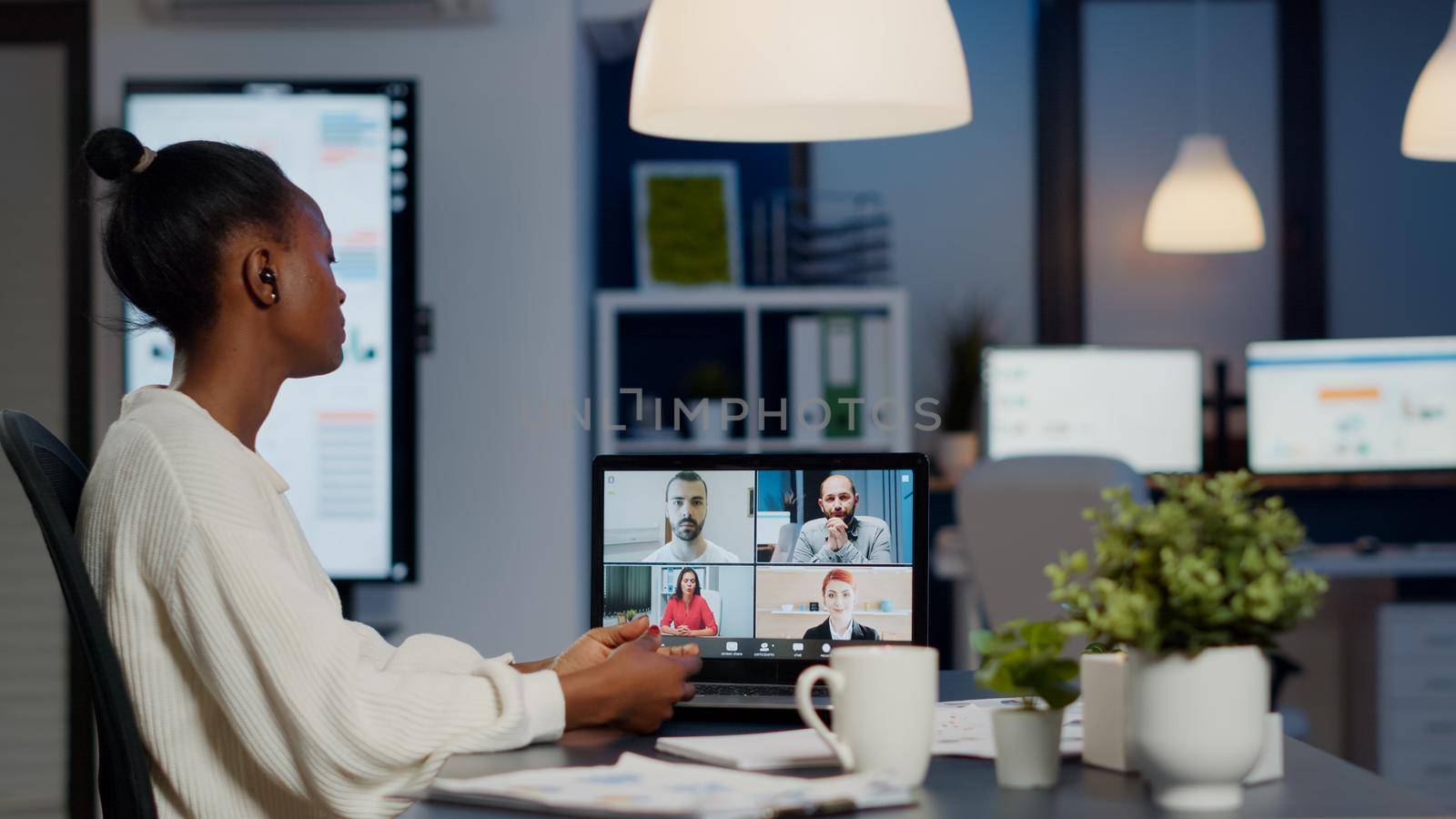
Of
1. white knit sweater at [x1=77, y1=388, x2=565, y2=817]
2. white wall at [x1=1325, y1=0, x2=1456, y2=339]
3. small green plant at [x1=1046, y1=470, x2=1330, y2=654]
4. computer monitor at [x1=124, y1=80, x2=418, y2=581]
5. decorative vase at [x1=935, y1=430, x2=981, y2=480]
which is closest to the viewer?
small green plant at [x1=1046, y1=470, x2=1330, y2=654]

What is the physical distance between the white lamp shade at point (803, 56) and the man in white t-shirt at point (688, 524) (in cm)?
40

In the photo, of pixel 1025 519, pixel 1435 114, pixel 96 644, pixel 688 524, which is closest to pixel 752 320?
pixel 1025 519

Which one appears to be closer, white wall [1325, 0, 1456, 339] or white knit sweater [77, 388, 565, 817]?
white knit sweater [77, 388, 565, 817]

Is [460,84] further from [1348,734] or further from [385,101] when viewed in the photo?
[1348,734]

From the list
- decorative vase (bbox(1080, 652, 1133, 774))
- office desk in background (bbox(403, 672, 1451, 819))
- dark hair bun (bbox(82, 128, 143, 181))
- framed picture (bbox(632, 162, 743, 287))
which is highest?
framed picture (bbox(632, 162, 743, 287))

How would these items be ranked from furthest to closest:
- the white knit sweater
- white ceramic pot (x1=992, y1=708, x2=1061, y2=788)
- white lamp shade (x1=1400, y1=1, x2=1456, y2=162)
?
1. white lamp shade (x1=1400, y1=1, x2=1456, y2=162)
2. the white knit sweater
3. white ceramic pot (x1=992, y1=708, x2=1061, y2=788)

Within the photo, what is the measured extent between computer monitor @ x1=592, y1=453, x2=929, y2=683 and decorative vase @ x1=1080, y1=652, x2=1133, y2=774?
12.5 inches

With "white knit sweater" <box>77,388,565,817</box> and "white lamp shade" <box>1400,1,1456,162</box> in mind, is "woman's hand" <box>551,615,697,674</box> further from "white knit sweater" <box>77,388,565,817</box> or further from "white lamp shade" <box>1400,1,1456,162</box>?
"white lamp shade" <box>1400,1,1456,162</box>

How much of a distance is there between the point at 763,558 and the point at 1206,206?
10.6ft

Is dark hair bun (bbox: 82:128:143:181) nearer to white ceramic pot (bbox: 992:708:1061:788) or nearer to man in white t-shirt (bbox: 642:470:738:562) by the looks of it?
man in white t-shirt (bbox: 642:470:738:562)

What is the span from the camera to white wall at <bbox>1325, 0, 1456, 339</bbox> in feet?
15.5

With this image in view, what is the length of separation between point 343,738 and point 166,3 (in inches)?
95.4

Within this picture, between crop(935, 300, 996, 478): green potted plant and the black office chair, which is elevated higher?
crop(935, 300, 996, 478): green potted plant

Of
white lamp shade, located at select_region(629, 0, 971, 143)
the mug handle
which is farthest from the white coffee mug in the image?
white lamp shade, located at select_region(629, 0, 971, 143)
